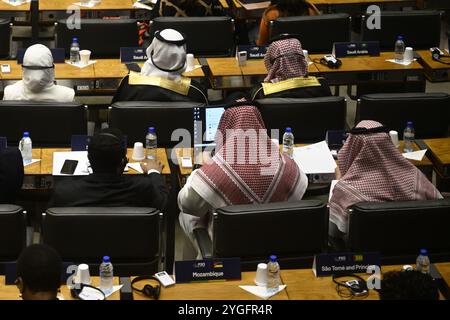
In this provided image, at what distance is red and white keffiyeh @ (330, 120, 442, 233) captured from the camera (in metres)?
5.67

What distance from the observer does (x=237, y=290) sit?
16.3ft

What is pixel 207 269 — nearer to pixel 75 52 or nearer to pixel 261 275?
pixel 261 275

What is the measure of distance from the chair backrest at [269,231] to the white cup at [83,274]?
79cm

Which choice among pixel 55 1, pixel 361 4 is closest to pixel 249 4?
pixel 361 4

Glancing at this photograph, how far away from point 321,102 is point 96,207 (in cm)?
238

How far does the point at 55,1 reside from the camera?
32.5 feet

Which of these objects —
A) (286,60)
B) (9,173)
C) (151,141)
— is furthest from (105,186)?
(286,60)

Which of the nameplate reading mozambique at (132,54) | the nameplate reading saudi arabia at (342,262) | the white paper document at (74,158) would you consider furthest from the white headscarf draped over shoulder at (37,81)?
the nameplate reading saudi arabia at (342,262)

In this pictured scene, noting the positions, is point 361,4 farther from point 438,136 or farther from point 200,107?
point 200,107

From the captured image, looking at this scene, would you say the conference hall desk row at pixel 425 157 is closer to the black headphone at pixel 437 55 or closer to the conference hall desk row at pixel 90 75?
the conference hall desk row at pixel 90 75

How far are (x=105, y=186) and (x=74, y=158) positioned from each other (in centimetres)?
99

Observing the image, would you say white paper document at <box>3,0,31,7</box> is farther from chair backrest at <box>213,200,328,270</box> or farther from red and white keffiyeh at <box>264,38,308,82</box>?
chair backrest at <box>213,200,328,270</box>

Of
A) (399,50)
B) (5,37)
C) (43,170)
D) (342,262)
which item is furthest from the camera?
(5,37)

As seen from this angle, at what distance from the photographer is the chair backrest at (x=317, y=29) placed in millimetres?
8898
